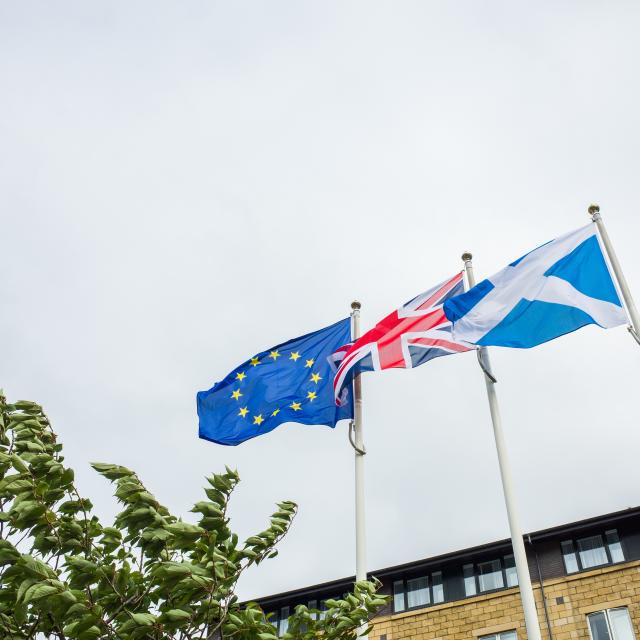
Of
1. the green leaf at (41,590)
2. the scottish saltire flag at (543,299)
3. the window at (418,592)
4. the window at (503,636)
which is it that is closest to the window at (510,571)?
the window at (503,636)

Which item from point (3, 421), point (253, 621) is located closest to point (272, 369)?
point (3, 421)

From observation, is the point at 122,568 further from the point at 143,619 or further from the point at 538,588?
the point at 538,588

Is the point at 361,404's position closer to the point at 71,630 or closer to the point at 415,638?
the point at 71,630

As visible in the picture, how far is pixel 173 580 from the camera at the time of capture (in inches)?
339

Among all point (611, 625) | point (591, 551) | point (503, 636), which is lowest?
point (611, 625)

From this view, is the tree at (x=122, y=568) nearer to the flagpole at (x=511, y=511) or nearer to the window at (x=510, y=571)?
the flagpole at (x=511, y=511)

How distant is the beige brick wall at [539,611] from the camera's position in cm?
2969

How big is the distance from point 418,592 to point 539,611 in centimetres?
541

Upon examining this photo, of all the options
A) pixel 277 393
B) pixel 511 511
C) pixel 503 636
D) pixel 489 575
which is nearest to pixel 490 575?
pixel 489 575

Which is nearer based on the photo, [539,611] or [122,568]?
[122,568]

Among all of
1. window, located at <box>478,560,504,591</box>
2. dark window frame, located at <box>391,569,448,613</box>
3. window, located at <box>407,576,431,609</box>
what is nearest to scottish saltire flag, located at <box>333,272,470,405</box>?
window, located at <box>478,560,504,591</box>

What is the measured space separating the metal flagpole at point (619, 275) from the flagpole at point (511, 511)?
3.04 m

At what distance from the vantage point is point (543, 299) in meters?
16.7

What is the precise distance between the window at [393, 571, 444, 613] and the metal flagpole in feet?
A: 68.9
